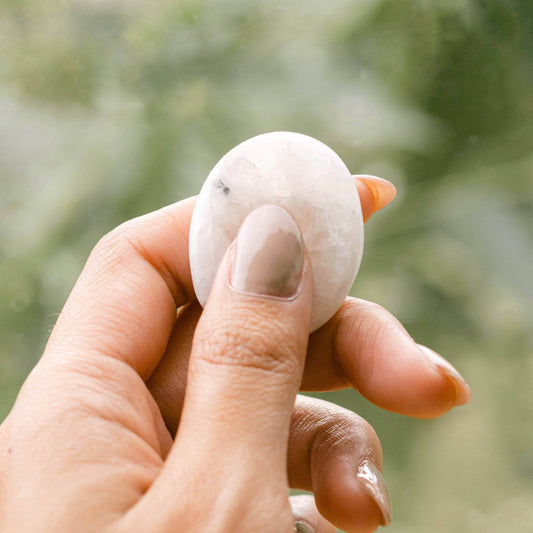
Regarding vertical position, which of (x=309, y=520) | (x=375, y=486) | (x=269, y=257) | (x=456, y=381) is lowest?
(x=309, y=520)

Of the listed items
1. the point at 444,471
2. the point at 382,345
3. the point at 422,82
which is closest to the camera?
the point at 382,345

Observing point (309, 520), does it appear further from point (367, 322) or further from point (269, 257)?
point (269, 257)

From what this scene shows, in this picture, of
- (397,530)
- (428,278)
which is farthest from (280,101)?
(397,530)

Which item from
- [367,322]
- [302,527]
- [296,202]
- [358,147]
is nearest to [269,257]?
[296,202]

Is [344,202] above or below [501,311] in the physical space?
above

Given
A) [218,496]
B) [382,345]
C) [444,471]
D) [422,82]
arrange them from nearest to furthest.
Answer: [218,496] < [382,345] < [444,471] < [422,82]

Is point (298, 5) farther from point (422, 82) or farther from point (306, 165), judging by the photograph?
point (306, 165)

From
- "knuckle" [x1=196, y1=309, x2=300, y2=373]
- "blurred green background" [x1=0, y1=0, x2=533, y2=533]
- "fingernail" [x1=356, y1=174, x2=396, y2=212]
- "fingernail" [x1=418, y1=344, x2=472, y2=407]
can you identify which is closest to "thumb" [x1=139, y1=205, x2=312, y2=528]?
"knuckle" [x1=196, y1=309, x2=300, y2=373]

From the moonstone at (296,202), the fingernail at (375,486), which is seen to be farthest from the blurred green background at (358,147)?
the moonstone at (296,202)
